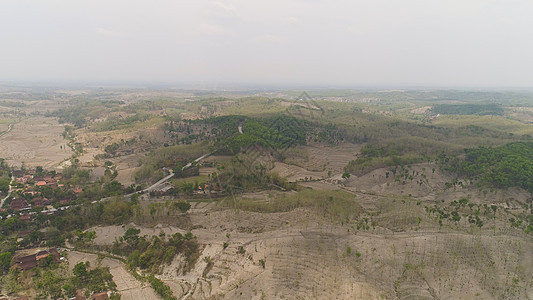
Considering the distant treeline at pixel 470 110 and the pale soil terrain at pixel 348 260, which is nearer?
the pale soil terrain at pixel 348 260

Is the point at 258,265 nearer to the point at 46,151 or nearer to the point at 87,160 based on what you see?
the point at 87,160

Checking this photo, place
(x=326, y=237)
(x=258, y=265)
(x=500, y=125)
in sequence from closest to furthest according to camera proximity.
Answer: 1. (x=258, y=265)
2. (x=326, y=237)
3. (x=500, y=125)

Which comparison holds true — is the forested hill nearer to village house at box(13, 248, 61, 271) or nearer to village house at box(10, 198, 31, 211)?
village house at box(13, 248, 61, 271)

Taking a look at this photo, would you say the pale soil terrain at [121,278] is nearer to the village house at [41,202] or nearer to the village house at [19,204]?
the village house at [41,202]

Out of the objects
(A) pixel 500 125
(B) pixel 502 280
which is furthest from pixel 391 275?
(A) pixel 500 125

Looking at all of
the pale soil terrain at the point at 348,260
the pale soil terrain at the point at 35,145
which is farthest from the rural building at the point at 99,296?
the pale soil terrain at the point at 35,145

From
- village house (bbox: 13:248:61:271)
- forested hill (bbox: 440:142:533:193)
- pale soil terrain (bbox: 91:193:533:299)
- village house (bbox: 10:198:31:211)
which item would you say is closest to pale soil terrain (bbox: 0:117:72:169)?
village house (bbox: 10:198:31:211)

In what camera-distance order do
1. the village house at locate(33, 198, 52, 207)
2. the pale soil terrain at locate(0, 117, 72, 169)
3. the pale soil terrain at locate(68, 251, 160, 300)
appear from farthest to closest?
the pale soil terrain at locate(0, 117, 72, 169), the village house at locate(33, 198, 52, 207), the pale soil terrain at locate(68, 251, 160, 300)

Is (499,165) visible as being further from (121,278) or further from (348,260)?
(121,278)

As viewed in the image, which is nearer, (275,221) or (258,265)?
(258,265)
